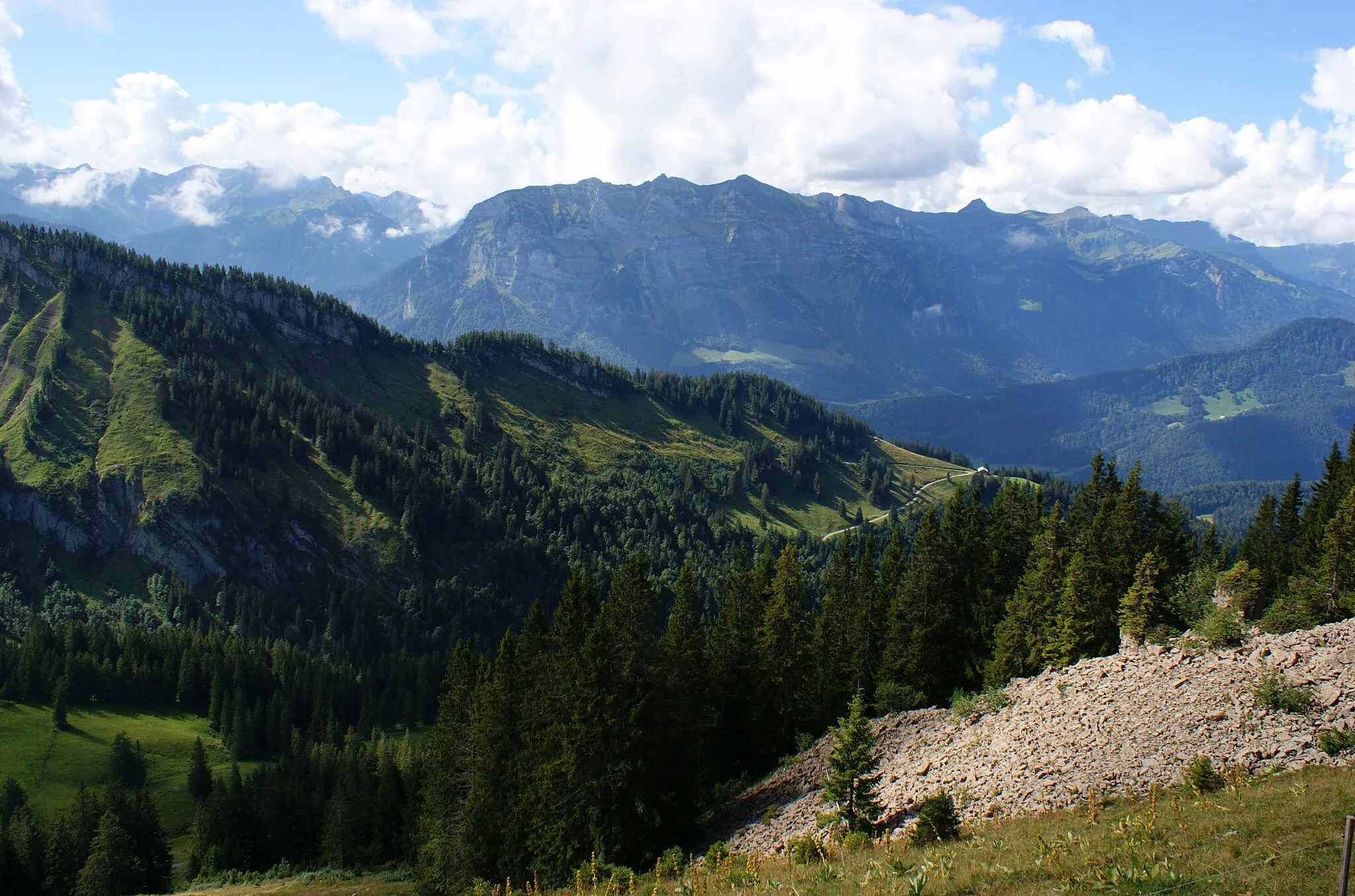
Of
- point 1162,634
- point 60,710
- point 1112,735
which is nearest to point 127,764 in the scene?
point 60,710

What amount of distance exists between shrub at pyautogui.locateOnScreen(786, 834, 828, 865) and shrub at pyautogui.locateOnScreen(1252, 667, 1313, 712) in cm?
1846

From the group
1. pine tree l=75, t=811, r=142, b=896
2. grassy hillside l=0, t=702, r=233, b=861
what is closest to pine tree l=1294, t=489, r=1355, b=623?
pine tree l=75, t=811, r=142, b=896

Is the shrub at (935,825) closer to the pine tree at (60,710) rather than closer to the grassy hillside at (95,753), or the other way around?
the grassy hillside at (95,753)

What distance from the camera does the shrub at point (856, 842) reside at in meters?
33.1

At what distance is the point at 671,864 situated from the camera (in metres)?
38.5

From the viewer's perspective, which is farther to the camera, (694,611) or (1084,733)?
(694,611)

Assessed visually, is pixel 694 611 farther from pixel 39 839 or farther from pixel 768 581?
pixel 39 839

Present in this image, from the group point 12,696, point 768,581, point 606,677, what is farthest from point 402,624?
point 606,677

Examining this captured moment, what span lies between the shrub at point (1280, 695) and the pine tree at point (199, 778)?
116328 millimetres

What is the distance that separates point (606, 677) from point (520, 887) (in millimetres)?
12632

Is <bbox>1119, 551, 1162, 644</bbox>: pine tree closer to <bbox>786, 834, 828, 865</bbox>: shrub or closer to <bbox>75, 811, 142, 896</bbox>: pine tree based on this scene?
<bbox>786, 834, 828, 865</bbox>: shrub

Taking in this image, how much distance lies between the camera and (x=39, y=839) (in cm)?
8056

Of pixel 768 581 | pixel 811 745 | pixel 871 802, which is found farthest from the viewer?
pixel 768 581

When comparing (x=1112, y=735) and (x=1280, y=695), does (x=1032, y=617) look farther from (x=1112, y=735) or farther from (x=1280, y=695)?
(x=1280, y=695)
